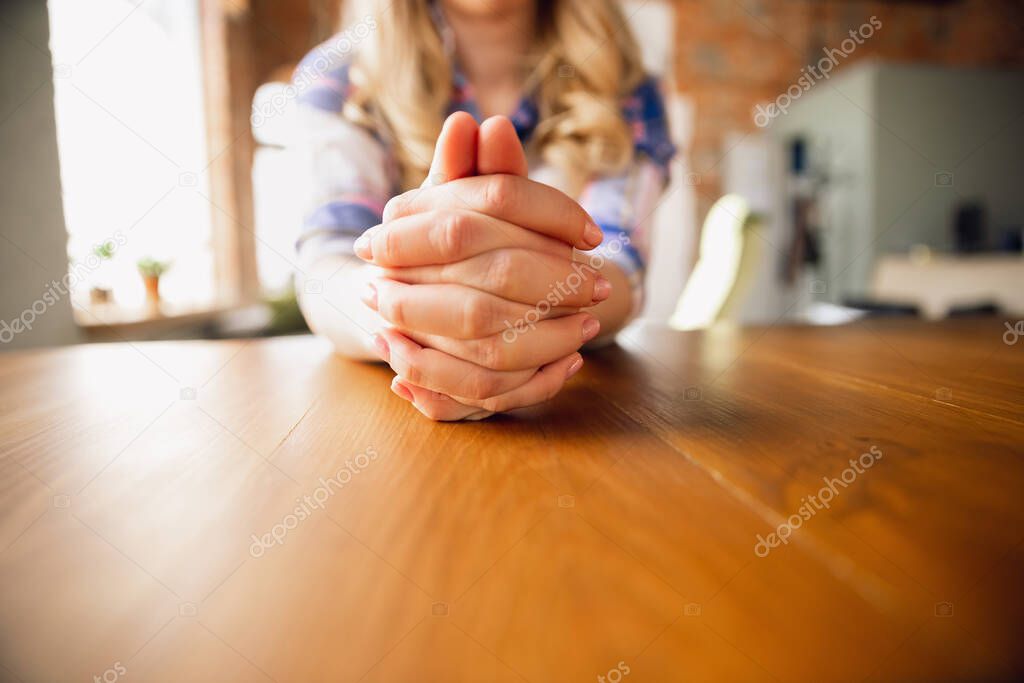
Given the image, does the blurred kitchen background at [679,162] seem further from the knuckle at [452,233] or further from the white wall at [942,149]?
the knuckle at [452,233]

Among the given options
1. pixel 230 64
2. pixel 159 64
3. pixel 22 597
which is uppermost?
pixel 230 64

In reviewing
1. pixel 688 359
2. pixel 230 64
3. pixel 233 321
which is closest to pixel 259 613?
pixel 688 359

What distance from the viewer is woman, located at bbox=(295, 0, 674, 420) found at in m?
0.30

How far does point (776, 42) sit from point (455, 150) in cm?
373

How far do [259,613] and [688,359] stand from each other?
483 mm

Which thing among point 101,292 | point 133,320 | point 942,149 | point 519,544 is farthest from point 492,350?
point 942,149

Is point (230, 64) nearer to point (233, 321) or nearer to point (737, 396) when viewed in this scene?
point (233, 321)

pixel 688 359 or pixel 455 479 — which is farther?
pixel 688 359

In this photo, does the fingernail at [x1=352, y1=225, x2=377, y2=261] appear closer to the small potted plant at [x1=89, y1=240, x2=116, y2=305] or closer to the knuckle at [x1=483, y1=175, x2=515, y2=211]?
the knuckle at [x1=483, y1=175, x2=515, y2=211]

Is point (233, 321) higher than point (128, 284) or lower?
lower

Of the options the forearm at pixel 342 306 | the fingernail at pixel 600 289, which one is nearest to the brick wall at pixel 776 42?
the forearm at pixel 342 306

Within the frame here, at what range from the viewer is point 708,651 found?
129mm

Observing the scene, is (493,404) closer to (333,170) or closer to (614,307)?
(614,307)

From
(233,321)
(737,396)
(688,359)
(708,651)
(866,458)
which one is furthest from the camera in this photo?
(233,321)
